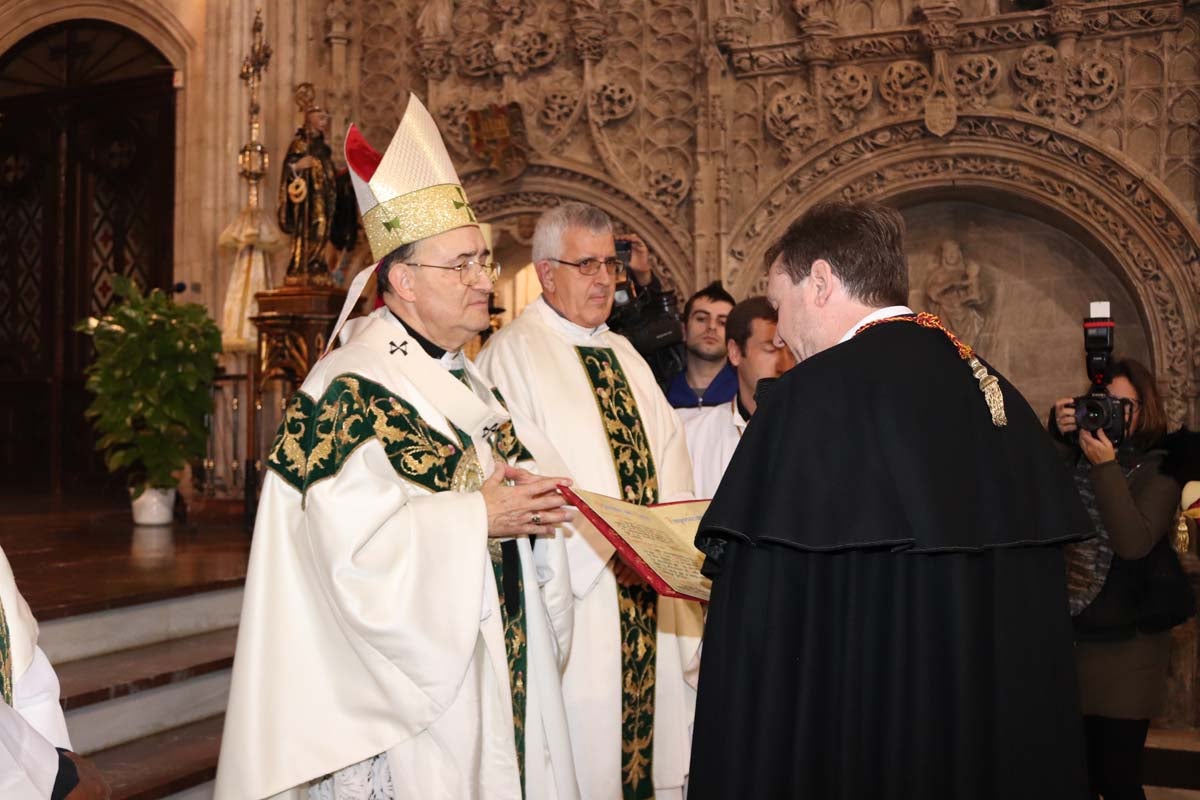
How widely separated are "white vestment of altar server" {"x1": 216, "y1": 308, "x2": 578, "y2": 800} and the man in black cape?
69cm

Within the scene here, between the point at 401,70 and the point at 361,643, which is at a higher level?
the point at 401,70

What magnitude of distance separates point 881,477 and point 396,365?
1192mm

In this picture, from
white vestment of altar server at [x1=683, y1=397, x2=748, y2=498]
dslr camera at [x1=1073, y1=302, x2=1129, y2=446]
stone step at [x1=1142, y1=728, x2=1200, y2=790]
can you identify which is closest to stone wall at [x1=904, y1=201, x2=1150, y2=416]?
stone step at [x1=1142, y1=728, x2=1200, y2=790]

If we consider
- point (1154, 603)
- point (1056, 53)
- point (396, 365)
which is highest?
point (1056, 53)

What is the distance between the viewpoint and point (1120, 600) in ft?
11.9

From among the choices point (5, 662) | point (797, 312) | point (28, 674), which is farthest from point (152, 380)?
point (797, 312)

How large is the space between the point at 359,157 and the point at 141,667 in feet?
6.81

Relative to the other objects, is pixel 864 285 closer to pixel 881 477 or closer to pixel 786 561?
pixel 881 477

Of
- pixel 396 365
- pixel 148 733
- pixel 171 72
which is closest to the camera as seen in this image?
pixel 396 365

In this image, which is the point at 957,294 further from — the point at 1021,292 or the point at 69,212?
the point at 69,212

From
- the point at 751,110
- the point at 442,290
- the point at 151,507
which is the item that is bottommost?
the point at 151,507

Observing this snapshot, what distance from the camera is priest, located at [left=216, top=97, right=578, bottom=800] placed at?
2424 millimetres

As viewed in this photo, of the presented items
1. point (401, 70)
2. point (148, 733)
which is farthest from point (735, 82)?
point (148, 733)

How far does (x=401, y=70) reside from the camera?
8.99m
